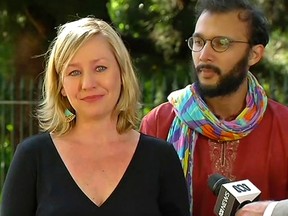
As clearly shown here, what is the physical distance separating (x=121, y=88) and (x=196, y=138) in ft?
1.80

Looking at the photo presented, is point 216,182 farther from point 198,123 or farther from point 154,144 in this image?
point 198,123

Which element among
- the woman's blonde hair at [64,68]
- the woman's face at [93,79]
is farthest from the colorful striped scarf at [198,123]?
the woman's face at [93,79]

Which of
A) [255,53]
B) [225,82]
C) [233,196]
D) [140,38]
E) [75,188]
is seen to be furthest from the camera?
[140,38]

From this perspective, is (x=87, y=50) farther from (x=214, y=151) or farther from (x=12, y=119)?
(x=12, y=119)

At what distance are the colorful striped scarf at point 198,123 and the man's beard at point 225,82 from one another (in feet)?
0.20

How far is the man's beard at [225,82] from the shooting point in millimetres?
3051

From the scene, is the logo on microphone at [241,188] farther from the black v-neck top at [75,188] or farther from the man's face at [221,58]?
the man's face at [221,58]

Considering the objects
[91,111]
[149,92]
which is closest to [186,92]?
[91,111]

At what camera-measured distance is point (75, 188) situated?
258 centimetres

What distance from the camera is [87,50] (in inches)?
103

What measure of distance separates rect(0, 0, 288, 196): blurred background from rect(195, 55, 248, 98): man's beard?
103 inches

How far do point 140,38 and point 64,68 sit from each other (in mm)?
3760

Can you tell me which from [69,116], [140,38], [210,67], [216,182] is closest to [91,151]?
[69,116]

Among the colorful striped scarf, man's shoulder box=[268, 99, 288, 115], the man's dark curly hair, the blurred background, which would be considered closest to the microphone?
the colorful striped scarf
